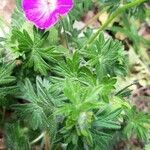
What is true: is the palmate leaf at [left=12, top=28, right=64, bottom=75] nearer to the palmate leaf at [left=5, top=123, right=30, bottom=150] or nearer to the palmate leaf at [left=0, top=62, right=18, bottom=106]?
the palmate leaf at [left=0, top=62, right=18, bottom=106]

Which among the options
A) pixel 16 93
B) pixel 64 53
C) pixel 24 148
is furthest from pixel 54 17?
pixel 24 148

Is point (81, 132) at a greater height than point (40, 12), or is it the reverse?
point (40, 12)

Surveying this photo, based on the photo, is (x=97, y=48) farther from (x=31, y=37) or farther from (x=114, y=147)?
(x=114, y=147)

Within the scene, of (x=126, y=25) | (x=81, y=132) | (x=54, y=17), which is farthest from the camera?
(x=126, y=25)

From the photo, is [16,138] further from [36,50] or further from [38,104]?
[36,50]

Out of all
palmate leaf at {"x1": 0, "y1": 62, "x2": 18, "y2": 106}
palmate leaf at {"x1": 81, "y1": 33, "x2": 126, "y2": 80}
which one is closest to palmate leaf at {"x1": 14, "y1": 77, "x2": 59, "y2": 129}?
palmate leaf at {"x1": 0, "y1": 62, "x2": 18, "y2": 106}

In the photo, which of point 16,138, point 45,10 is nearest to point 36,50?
point 45,10
